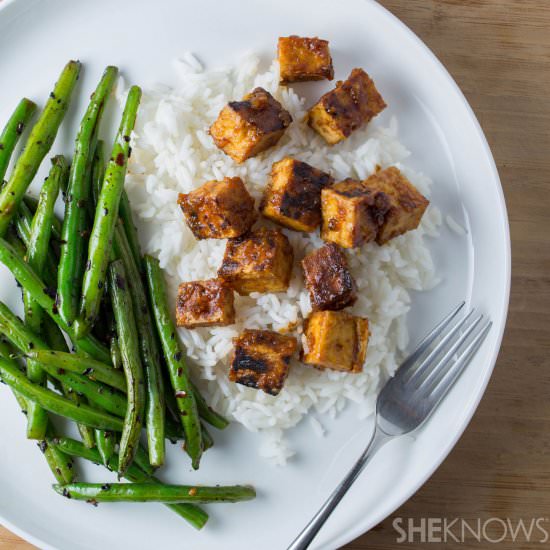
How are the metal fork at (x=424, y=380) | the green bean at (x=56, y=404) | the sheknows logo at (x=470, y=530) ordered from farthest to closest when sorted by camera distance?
1. the sheknows logo at (x=470, y=530)
2. the metal fork at (x=424, y=380)
3. the green bean at (x=56, y=404)

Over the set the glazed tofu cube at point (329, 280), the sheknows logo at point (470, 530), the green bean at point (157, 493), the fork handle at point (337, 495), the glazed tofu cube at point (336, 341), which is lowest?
the sheknows logo at point (470, 530)

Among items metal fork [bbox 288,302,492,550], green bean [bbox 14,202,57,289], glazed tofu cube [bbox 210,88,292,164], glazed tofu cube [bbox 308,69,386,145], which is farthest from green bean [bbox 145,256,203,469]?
glazed tofu cube [bbox 308,69,386,145]

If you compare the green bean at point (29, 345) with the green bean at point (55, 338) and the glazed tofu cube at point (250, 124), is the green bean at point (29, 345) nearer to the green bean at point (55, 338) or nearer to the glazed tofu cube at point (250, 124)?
the green bean at point (55, 338)

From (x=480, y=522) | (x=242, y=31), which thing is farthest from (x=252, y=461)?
(x=242, y=31)

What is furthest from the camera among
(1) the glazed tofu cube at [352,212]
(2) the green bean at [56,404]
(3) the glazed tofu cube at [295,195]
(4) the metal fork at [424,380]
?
(4) the metal fork at [424,380]

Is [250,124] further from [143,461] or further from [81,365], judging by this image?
[143,461]

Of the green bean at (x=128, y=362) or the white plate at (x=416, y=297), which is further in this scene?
the white plate at (x=416, y=297)

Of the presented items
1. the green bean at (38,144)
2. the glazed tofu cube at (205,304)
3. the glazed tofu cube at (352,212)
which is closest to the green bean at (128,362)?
the glazed tofu cube at (205,304)
